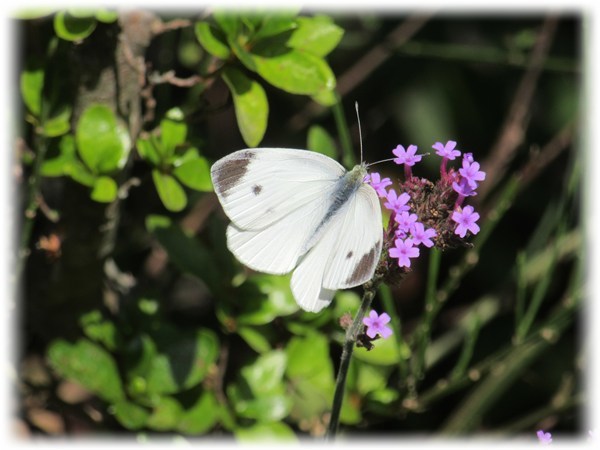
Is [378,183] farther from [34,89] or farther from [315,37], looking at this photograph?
[34,89]

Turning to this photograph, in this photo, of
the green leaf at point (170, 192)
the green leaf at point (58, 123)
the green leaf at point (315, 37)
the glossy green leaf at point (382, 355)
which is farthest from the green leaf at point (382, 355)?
the green leaf at point (58, 123)

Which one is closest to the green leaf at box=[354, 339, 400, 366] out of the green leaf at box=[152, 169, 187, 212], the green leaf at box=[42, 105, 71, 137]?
the green leaf at box=[152, 169, 187, 212]

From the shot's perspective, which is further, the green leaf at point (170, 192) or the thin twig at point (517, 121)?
the thin twig at point (517, 121)

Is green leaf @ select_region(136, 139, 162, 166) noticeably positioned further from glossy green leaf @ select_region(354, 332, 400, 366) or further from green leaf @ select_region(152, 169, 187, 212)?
glossy green leaf @ select_region(354, 332, 400, 366)

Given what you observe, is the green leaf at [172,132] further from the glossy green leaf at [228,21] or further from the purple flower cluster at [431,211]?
the purple flower cluster at [431,211]

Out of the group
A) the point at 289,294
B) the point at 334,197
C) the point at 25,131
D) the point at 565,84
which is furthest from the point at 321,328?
the point at 565,84

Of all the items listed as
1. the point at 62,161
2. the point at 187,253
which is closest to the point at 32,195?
the point at 62,161
